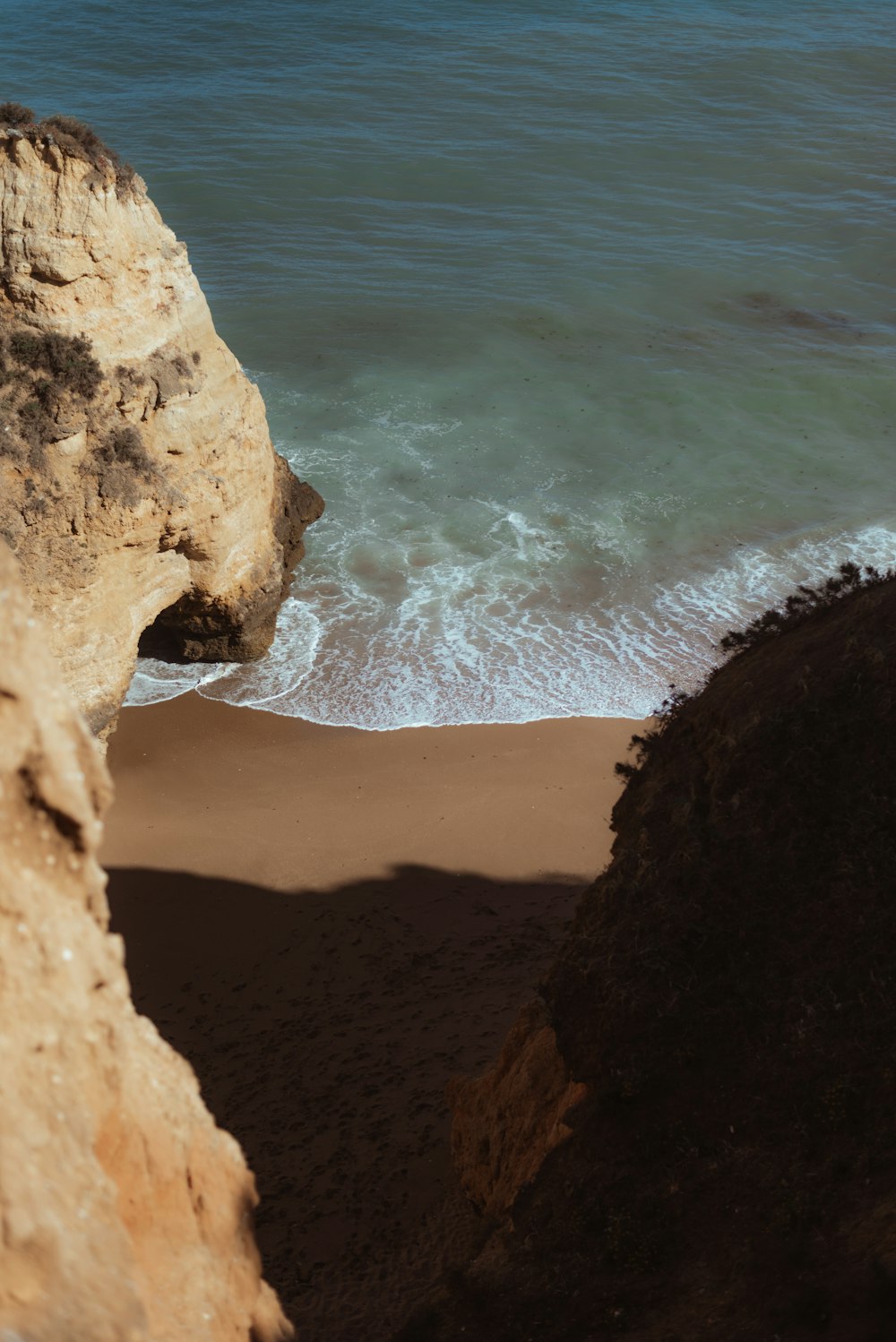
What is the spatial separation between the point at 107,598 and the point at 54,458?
170 centimetres

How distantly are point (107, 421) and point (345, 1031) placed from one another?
701 centimetres

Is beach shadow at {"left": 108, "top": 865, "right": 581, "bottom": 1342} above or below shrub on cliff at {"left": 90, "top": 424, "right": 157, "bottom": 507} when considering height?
below

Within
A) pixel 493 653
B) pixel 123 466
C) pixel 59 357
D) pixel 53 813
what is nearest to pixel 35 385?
pixel 59 357

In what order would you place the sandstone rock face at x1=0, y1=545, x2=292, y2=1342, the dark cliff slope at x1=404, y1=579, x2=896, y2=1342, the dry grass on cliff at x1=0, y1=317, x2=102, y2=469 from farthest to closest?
the dry grass on cliff at x1=0, y1=317, x2=102, y2=469
the dark cliff slope at x1=404, y1=579, x2=896, y2=1342
the sandstone rock face at x1=0, y1=545, x2=292, y2=1342

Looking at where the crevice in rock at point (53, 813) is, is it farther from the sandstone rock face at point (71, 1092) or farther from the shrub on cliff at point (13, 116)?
the shrub on cliff at point (13, 116)

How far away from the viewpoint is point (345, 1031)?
34.8 feet

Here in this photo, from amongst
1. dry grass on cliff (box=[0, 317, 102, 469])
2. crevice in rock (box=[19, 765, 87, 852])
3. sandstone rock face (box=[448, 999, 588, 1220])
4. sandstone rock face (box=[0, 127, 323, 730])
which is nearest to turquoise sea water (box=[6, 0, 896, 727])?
sandstone rock face (box=[0, 127, 323, 730])

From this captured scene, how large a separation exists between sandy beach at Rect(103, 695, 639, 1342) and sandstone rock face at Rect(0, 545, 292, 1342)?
3.00m

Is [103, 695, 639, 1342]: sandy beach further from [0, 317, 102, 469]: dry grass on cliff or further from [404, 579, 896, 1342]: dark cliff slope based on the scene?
[0, 317, 102, 469]: dry grass on cliff

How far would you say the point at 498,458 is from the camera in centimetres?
2252

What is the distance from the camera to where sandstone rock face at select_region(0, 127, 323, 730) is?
12102 millimetres

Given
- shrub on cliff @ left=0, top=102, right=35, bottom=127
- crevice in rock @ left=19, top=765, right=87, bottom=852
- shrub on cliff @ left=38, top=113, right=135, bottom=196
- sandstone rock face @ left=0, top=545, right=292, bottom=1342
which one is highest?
shrub on cliff @ left=0, top=102, right=35, bottom=127

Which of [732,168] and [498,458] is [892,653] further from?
[732,168]

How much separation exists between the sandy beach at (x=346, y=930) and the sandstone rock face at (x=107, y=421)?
197cm
